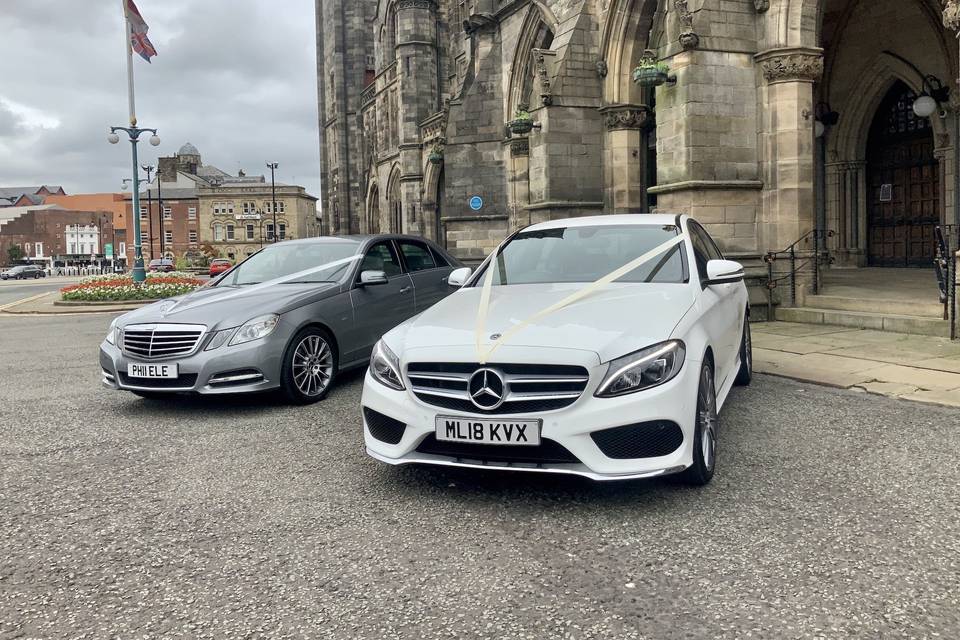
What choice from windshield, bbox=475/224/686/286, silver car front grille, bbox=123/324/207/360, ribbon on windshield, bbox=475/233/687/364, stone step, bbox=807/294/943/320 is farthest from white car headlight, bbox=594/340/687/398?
stone step, bbox=807/294/943/320

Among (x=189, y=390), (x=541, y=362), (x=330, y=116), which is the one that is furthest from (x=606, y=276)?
(x=330, y=116)

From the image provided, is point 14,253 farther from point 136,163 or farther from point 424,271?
point 424,271


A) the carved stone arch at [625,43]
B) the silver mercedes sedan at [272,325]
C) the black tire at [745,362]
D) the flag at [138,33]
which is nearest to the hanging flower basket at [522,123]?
the carved stone arch at [625,43]

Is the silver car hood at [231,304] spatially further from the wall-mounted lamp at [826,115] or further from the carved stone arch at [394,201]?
the carved stone arch at [394,201]

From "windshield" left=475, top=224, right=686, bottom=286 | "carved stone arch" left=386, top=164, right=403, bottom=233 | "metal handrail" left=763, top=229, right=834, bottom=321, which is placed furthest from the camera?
"carved stone arch" left=386, top=164, right=403, bottom=233

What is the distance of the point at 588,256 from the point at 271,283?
335 centimetres

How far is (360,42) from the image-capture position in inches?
1889

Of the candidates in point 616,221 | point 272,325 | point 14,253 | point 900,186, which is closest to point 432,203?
point 900,186

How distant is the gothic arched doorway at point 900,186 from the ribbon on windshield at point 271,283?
14.6 meters

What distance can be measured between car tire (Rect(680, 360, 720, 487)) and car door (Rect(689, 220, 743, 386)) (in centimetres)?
49

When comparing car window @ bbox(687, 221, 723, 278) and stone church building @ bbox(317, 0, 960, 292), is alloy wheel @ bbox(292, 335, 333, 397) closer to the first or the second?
car window @ bbox(687, 221, 723, 278)

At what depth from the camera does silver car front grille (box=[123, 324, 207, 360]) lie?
243 inches

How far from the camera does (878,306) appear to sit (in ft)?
35.7

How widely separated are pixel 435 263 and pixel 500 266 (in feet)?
11.4
